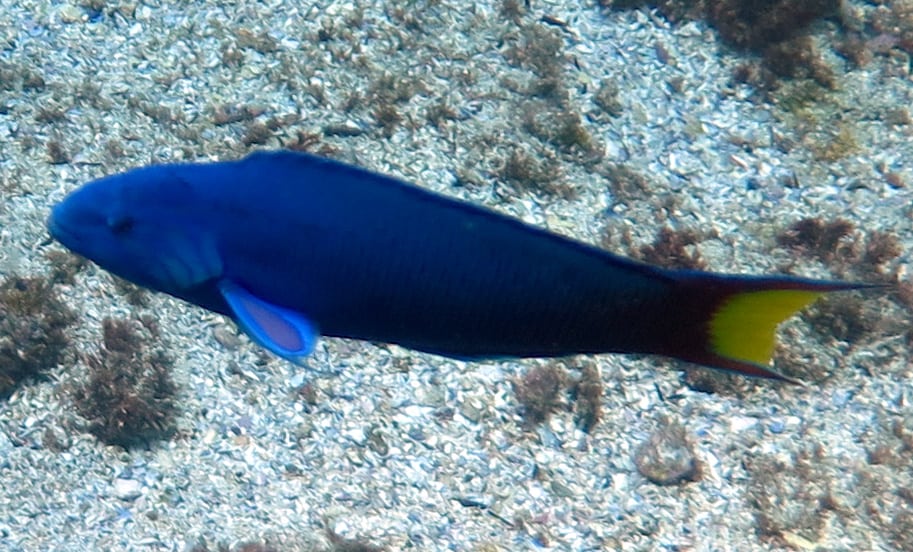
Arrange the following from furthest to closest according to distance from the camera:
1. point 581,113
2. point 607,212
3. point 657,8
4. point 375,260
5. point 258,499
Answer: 1. point 657,8
2. point 581,113
3. point 607,212
4. point 258,499
5. point 375,260

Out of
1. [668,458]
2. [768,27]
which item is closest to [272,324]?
[668,458]

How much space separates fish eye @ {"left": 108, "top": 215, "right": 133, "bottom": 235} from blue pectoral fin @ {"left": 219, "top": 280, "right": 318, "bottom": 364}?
0.26 m

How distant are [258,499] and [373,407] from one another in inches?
39.2

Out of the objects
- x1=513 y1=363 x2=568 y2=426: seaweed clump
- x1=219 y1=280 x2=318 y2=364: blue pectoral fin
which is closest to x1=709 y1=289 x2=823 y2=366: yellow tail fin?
x1=219 y1=280 x2=318 y2=364: blue pectoral fin

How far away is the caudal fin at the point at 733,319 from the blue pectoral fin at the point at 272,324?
2.47 ft

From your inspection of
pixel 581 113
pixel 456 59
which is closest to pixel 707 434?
pixel 581 113

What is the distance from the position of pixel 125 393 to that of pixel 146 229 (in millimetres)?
3954

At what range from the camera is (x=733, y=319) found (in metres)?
1.46

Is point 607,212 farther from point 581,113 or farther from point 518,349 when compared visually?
point 518,349

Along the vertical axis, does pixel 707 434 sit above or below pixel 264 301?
below

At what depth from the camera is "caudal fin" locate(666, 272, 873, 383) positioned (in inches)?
55.2

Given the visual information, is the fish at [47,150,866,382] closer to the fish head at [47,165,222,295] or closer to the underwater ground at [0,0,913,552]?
the fish head at [47,165,222,295]

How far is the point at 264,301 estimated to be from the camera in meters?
1.60

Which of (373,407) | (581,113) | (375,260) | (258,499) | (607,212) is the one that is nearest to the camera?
(375,260)
